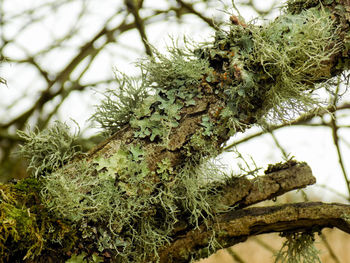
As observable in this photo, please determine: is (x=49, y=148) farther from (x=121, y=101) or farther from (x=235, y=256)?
(x=235, y=256)

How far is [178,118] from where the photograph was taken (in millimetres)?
778

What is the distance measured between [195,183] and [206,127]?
5.1 inches

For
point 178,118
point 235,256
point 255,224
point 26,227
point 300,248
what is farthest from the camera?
point 235,256

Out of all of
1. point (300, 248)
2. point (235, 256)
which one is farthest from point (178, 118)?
point (235, 256)

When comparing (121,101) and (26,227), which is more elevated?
(121,101)

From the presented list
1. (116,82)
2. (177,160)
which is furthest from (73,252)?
(116,82)

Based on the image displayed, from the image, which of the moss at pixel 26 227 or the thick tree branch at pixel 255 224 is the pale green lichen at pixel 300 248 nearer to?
the thick tree branch at pixel 255 224

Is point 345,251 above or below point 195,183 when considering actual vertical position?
above

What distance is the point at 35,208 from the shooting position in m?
0.70

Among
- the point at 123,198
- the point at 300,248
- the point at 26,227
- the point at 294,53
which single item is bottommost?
the point at 26,227

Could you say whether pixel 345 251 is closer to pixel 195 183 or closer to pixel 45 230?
pixel 195 183

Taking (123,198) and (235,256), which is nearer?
(123,198)

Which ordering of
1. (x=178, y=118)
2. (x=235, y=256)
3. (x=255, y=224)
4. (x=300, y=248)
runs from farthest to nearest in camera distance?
(x=235, y=256), (x=300, y=248), (x=255, y=224), (x=178, y=118)

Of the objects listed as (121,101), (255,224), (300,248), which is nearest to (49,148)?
(121,101)
